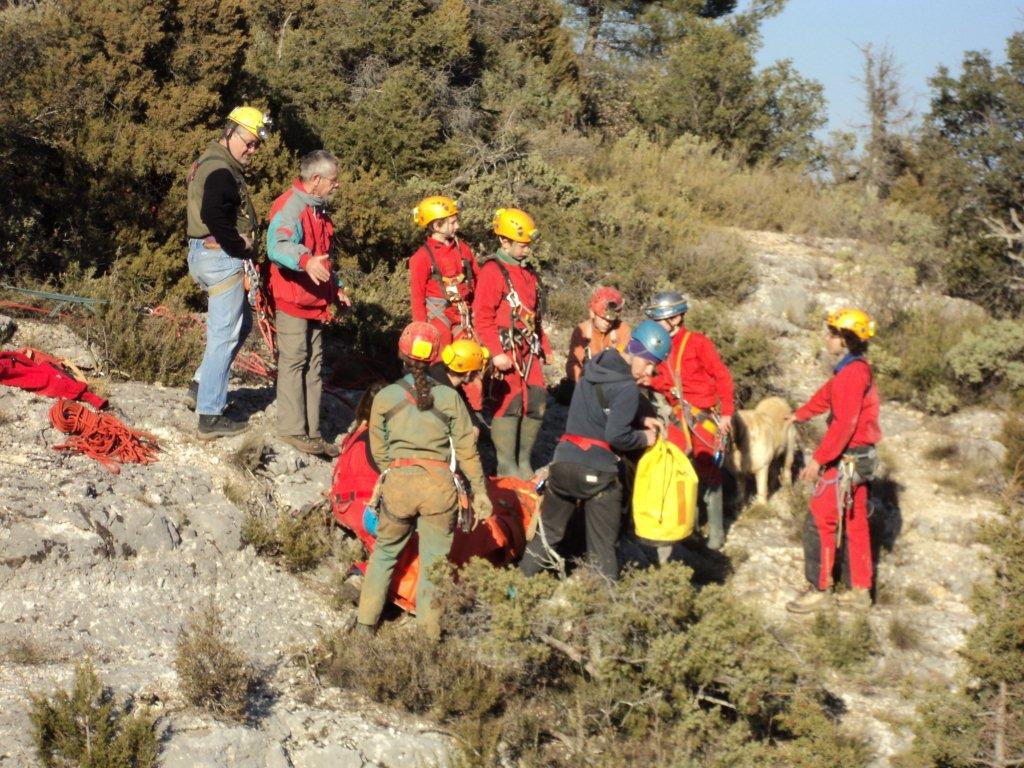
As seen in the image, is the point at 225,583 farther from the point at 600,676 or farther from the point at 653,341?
the point at 653,341

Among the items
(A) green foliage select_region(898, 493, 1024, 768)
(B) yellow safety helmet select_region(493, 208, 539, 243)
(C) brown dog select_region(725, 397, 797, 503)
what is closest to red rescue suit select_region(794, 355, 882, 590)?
(C) brown dog select_region(725, 397, 797, 503)

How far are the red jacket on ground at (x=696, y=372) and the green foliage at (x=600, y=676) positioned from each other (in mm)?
2241

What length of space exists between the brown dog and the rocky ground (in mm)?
309

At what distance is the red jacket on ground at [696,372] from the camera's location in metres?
7.54

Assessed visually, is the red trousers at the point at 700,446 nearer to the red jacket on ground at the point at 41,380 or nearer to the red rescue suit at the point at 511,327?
the red rescue suit at the point at 511,327

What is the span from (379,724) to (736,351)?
6458mm

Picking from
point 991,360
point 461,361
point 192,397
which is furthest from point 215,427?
point 991,360

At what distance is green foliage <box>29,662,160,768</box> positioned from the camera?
14.2ft

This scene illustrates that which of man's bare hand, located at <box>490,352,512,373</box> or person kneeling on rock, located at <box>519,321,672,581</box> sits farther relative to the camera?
man's bare hand, located at <box>490,352,512,373</box>

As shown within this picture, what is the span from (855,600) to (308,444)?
12.9 ft

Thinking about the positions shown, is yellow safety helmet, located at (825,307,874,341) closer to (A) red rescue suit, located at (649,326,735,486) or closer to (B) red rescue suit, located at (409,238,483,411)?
(A) red rescue suit, located at (649,326,735,486)

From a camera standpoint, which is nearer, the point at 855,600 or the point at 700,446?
the point at 855,600

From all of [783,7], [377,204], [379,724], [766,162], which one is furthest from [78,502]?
[783,7]

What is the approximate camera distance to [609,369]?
5969mm
